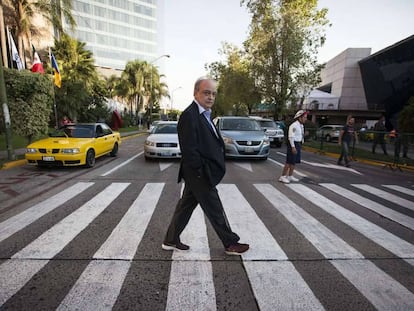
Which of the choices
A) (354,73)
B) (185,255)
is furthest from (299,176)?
(354,73)

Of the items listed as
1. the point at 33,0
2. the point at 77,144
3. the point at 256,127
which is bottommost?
the point at 77,144

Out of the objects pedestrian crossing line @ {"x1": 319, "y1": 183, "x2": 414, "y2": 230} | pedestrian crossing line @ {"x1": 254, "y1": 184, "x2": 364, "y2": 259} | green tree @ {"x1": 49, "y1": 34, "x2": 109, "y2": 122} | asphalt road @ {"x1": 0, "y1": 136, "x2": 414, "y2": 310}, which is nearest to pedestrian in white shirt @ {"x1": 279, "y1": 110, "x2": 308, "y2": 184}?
asphalt road @ {"x1": 0, "y1": 136, "x2": 414, "y2": 310}

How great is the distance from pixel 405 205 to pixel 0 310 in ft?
21.7

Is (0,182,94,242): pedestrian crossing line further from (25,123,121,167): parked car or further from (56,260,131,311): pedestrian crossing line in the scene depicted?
(25,123,121,167): parked car

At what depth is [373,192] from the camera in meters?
6.13

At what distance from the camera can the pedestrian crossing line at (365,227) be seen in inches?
131

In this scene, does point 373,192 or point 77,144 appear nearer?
point 373,192

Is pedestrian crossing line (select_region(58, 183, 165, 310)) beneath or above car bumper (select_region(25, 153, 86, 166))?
beneath

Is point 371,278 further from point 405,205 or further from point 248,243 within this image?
point 405,205

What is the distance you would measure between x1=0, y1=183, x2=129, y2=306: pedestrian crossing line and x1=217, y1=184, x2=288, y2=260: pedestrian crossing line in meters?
2.32

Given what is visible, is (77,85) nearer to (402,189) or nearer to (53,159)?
(53,159)

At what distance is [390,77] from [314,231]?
136 feet

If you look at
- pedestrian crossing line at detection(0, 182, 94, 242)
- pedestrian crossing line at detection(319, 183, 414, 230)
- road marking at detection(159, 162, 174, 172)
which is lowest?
pedestrian crossing line at detection(0, 182, 94, 242)

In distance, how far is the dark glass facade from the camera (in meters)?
31.5
